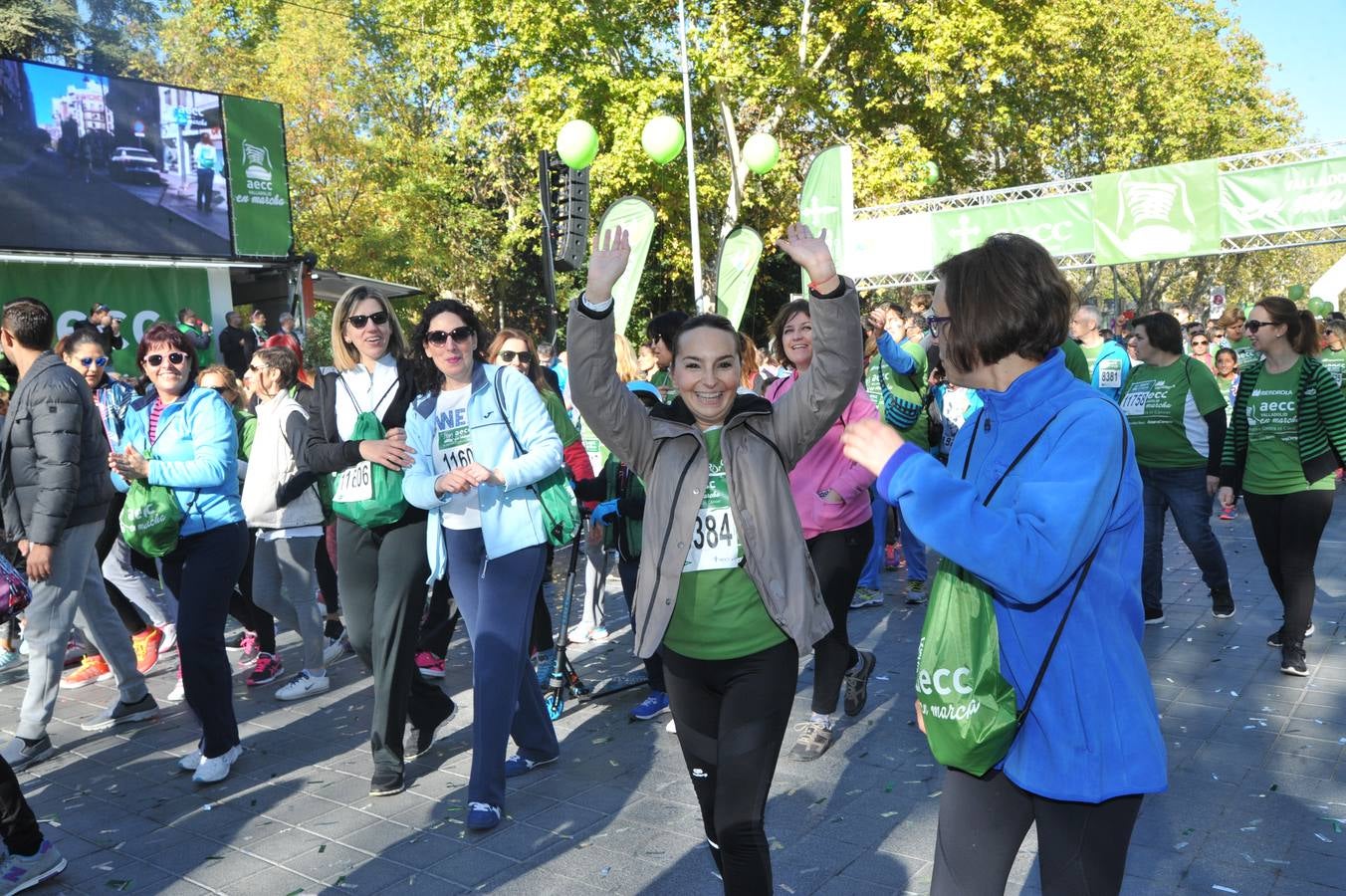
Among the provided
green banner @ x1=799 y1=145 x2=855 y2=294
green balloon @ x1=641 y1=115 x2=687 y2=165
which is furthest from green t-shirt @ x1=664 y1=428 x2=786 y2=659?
green banner @ x1=799 y1=145 x2=855 y2=294

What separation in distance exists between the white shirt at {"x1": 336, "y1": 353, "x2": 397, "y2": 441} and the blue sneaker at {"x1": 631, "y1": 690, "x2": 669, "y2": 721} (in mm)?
2059

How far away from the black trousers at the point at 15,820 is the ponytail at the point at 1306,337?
6.28 meters

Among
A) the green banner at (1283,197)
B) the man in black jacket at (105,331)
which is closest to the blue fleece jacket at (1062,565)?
the man in black jacket at (105,331)

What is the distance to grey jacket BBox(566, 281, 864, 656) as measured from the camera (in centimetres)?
304

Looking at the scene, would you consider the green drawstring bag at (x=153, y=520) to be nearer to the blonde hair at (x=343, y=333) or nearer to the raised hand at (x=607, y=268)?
the blonde hair at (x=343, y=333)

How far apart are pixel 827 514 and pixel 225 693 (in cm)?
285

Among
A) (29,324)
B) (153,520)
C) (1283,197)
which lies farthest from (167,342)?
(1283,197)

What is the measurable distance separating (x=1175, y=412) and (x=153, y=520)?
5899mm

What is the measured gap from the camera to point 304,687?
249 inches

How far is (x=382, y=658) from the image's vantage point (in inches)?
182

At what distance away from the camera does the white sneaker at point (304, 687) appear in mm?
6250

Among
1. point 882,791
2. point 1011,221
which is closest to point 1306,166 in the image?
point 1011,221

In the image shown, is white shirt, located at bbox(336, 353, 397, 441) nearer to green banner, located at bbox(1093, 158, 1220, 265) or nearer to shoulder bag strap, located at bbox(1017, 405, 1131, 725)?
shoulder bag strap, located at bbox(1017, 405, 1131, 725)

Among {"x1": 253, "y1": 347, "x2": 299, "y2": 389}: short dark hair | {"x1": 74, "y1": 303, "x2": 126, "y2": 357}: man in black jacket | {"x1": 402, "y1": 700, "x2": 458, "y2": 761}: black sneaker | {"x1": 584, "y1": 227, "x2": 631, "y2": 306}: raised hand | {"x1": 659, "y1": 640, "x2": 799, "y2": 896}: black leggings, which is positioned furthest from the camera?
{"x1": 74, "y1": 303, "x2": 126, "y2": 357}: man in black jacket
